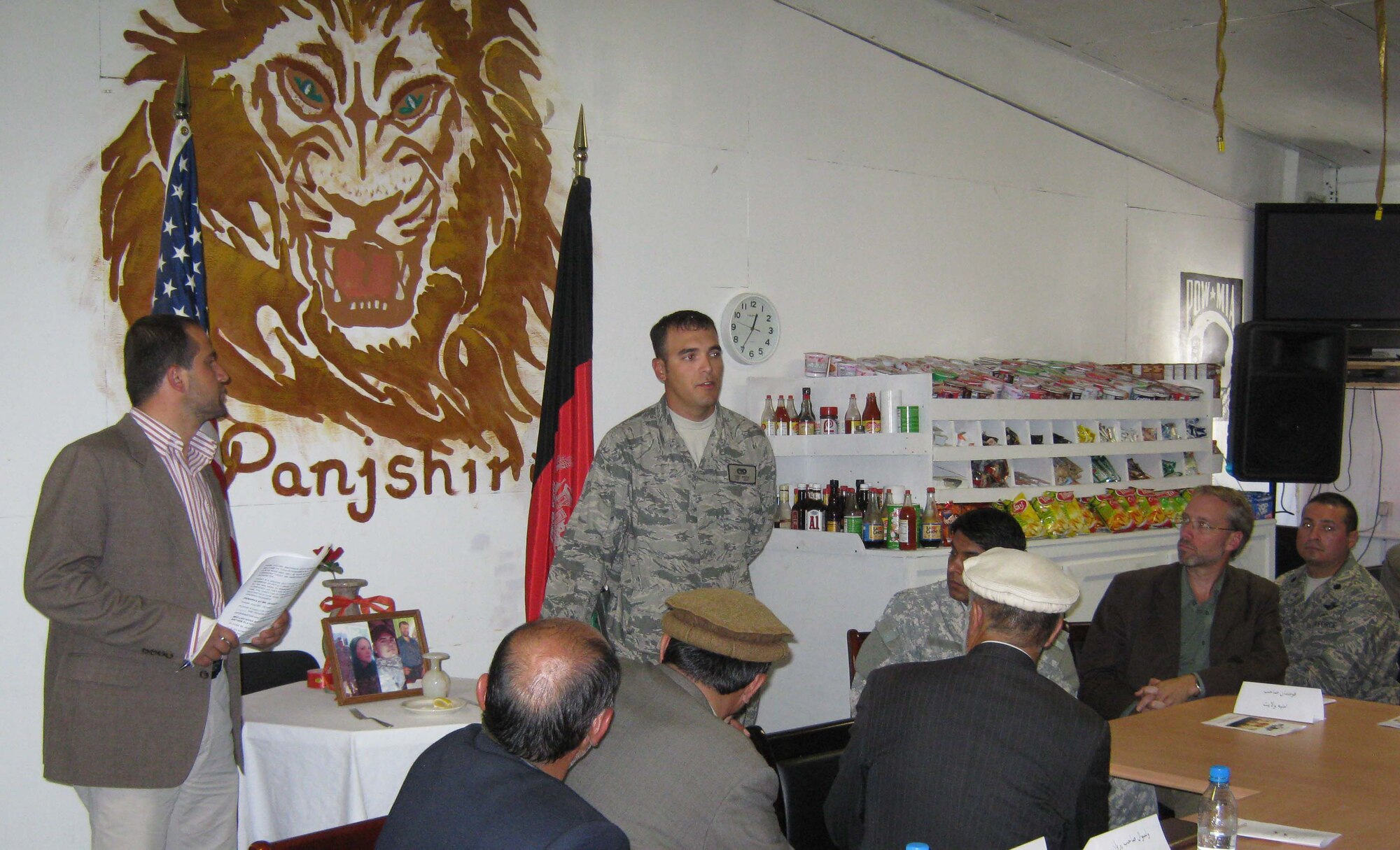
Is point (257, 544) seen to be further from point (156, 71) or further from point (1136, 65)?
point (1136, 65)

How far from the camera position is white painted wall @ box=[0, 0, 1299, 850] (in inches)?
138

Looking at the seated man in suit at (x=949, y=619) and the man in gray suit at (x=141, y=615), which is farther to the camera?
the seated man in suit at (x=949, y=619)

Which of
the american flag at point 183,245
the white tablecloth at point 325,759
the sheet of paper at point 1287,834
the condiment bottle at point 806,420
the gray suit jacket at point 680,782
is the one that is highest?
the american flag at point 183,245

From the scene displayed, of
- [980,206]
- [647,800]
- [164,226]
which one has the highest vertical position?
[980,206]

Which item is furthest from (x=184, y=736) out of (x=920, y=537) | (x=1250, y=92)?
(x=1250, y=92)

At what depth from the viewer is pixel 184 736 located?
2559 mm

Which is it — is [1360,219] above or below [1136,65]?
below

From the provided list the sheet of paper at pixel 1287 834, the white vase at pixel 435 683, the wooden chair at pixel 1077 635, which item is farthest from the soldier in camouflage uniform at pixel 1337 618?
the white vase at pixel 435 683

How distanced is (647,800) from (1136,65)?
21.0 ft

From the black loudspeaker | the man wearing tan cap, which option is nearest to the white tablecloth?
the man wearing tan cap

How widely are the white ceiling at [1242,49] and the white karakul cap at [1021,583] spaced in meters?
4.56

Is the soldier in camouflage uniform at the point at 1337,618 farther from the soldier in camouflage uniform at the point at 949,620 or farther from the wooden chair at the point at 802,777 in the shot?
the wooden chair at the point at 802,777

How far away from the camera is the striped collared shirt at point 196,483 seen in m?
2.63

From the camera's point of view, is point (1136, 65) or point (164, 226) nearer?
point (164, 226)
